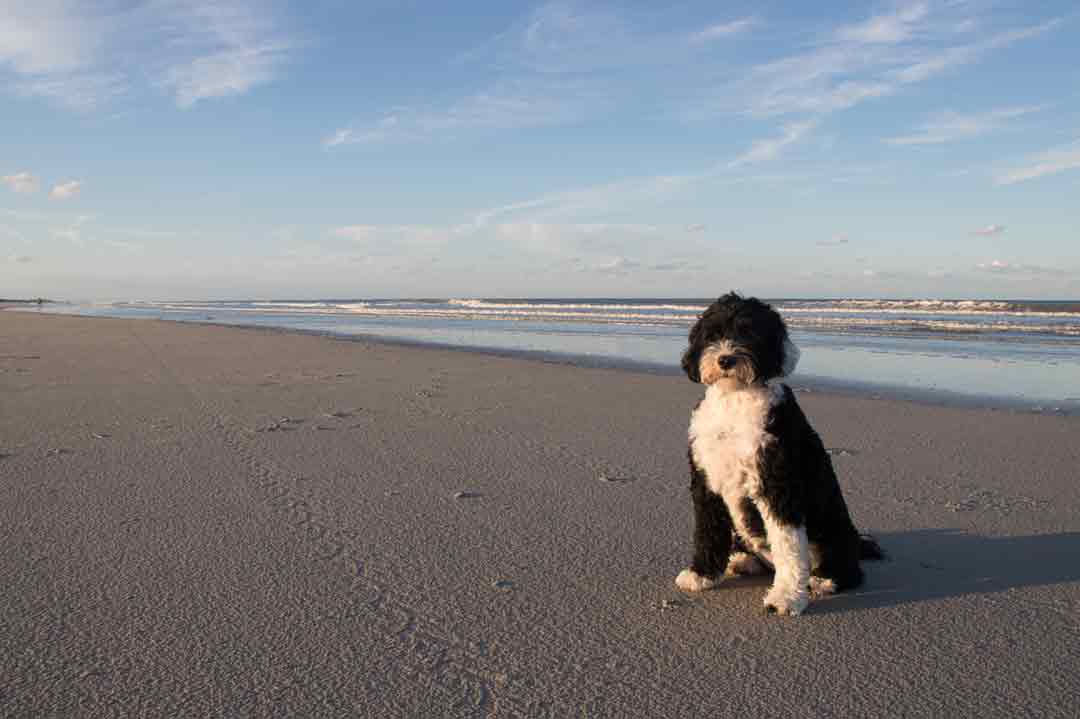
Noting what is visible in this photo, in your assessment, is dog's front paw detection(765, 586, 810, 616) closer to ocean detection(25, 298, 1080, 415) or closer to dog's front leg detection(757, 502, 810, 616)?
dog's front leg detection(757, 502, 810, 616)

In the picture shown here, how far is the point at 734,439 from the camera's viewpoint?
137 inches

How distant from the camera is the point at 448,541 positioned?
451 cm

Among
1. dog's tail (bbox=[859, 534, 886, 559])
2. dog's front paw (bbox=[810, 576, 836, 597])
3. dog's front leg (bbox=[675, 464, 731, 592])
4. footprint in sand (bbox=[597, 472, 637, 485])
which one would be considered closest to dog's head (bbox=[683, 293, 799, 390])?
dog's front leg (bbox=[675, 464, 731, 592])

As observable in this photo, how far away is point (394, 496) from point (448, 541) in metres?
1.05

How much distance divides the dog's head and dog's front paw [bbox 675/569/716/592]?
0.96 meters

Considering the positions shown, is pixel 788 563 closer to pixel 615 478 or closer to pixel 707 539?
pixel 707 539

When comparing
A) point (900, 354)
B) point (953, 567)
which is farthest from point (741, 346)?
point (900, 354)

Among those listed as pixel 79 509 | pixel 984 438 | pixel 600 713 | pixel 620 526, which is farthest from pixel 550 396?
pixel 600 713

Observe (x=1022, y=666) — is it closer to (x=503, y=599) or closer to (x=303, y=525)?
(x=503, y=599)

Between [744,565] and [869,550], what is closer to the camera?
[744,565]

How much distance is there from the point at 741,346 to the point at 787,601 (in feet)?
3.77

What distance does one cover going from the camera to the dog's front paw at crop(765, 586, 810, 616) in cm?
355

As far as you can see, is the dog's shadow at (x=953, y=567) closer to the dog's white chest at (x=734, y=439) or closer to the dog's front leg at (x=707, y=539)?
the dog's front leg at (x=707, y=539)

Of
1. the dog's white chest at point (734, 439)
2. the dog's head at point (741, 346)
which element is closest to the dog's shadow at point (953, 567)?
the dog's white chest at point (734, 439)
